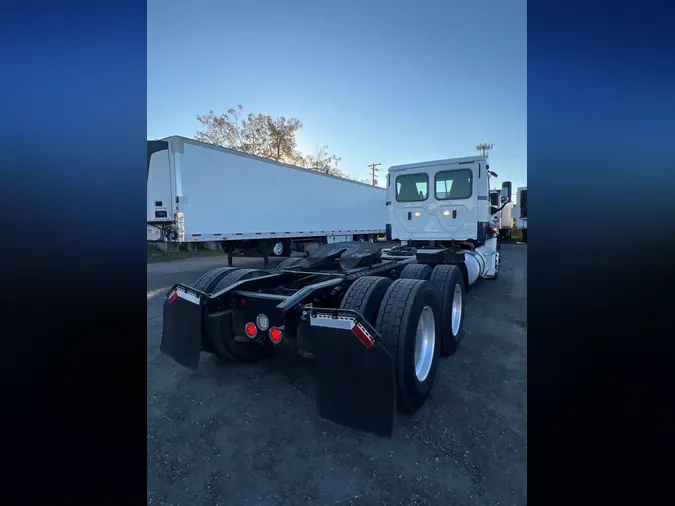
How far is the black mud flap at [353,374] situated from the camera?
223 centimetres

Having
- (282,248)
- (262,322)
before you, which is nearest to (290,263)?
(262,322)

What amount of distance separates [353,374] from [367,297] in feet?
2.57

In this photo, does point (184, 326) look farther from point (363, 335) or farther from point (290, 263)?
point (290, 263)

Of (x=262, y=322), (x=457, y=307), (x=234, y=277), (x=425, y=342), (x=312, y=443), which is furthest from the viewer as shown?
(x=457, y=307)

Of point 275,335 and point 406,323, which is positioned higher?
point 406,323

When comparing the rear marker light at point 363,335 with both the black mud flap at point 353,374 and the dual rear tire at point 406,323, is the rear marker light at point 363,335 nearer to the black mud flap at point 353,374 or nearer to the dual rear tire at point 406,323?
the black mud flap at point 353,374

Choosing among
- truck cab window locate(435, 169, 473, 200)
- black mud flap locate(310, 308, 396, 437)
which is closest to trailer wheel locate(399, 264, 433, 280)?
black mud flap locate(310, 308, 396, 437)

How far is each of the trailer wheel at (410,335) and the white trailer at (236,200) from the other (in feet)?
26.8

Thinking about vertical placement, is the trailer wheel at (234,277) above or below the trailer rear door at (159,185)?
below

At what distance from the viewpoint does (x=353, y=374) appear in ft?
7.61

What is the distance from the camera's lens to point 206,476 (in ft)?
7.11

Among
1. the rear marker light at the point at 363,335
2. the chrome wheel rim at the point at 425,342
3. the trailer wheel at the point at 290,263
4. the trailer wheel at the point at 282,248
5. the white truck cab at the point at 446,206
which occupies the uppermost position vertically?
the white truck cab at the point at 446,206

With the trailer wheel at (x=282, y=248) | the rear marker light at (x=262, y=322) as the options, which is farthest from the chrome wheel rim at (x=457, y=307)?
the trailer wheel at (x=282, y=248)

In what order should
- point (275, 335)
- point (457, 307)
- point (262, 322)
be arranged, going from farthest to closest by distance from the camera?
point (457, 307) → point (262, 322) → point (275, 335)
